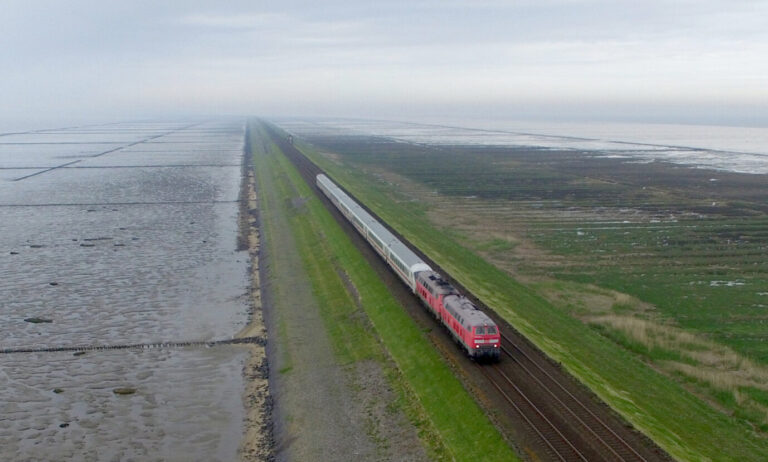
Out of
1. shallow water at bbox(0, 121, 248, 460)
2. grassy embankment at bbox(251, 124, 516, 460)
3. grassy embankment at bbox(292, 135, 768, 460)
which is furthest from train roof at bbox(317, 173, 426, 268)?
shallow water at bbox(0, 121, 248, 460)

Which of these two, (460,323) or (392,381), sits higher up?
(460,323)

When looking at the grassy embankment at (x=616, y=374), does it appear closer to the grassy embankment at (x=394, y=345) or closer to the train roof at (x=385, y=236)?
the train roof at (x=385, y=236)

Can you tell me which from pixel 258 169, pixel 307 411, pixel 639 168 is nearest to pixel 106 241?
pixel 307 411

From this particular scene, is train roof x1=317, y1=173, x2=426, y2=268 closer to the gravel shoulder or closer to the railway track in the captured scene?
the gravel shoulder

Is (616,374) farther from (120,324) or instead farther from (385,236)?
(120,324)

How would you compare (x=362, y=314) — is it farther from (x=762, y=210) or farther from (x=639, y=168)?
(x=639, y=168)

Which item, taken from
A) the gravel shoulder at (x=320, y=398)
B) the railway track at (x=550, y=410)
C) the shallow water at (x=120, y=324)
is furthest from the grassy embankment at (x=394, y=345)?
the shallow water at (x=120, y=324)

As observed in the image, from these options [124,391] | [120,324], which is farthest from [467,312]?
[120,324]
